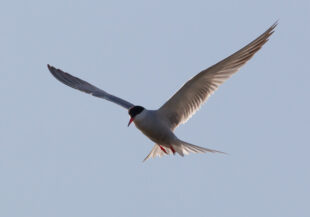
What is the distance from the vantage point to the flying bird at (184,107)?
450 inches

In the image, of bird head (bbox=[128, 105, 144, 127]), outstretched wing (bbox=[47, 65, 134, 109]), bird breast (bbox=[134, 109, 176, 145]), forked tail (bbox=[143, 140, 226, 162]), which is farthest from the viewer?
outstretched wing (bbox=[47, 65, 134, 109])

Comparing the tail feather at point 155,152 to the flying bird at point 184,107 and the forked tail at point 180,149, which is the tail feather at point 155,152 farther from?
the flying bird at point 184,107

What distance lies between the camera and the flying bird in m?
11.4

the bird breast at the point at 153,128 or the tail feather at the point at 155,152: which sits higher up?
the bird breast at the point at 153,128

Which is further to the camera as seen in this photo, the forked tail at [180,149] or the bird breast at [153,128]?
the bird breast at [153,128]

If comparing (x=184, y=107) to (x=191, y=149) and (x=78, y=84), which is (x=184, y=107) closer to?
(x=191, y=149)

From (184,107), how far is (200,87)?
409mm

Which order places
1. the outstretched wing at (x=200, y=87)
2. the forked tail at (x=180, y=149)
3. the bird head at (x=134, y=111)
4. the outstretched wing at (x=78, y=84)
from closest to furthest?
the outstretched wing at (x=200, y=87) → the forked tail at (x=180, y=149) → the bird head at (x=134, y=111) → the outstretched wing at (x=78, y=84)

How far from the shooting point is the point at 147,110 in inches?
464

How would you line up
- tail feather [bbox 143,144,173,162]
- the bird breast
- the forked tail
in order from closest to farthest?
the forked tail, the bird breast, tail feather [bbox 143,144,173,162]

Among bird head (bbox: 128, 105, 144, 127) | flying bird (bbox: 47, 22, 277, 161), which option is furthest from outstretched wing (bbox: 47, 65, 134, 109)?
bird head (bbox: 128, 105, 144, 127)

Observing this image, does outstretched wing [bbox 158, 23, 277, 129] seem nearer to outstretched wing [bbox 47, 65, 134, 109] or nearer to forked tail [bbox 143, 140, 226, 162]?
forked tail [bbox 143, 140, 226, 162]

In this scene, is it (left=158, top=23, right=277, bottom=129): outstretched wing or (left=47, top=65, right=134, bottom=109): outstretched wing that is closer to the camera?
(left=158, top=23, right=277, bottom=129): outstretched wing

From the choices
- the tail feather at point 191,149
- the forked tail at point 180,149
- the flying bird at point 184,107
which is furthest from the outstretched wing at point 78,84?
the tail feather at point 191,149
